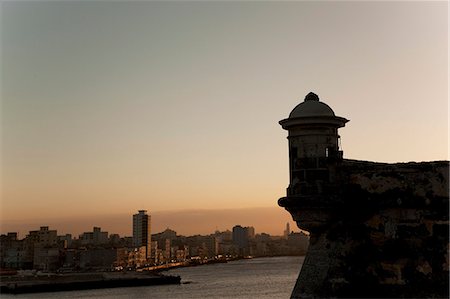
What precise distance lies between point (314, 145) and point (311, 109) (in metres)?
0.55

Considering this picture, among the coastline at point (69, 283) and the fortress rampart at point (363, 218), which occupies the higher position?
the fortress rampart at point (363, 218)

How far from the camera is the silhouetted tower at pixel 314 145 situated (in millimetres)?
8258

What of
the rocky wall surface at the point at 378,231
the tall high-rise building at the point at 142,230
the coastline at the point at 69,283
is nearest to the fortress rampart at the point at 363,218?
the rocky wall surface at the point at 378,231

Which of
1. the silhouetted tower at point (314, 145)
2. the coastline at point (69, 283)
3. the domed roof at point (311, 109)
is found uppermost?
the domed roof at point (311, 109)

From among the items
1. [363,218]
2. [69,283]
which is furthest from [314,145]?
[69,283]

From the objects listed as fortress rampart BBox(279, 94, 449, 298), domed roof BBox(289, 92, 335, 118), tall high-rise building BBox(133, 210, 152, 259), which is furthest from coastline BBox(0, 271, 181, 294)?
domed roof BBox(289, 92, 335, 118)

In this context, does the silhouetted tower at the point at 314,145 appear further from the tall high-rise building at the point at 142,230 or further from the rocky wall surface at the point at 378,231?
the tall high-rise building at the point at 142,230

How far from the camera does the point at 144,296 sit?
52.9 metres

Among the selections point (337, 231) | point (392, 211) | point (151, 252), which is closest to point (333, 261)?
point (337, 231)

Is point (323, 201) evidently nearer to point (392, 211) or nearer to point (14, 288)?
point (392, 211)

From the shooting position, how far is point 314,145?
833 centimetres

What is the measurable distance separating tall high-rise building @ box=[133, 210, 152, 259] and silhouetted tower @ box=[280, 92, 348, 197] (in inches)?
4603

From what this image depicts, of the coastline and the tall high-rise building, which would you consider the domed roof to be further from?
the tall high-rise building

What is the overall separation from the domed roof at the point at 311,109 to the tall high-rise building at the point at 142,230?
117 meters
